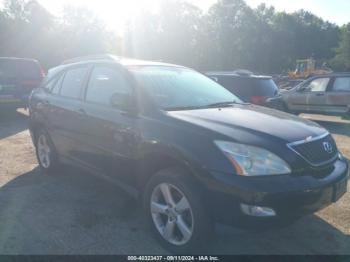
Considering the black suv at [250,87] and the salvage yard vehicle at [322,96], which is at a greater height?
the black suv at [250,87]

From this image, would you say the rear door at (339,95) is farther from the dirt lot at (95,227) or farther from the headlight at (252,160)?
the headlight at (252,160)

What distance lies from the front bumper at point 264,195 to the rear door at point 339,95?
9.39 metres

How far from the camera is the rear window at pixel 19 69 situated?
11.9m

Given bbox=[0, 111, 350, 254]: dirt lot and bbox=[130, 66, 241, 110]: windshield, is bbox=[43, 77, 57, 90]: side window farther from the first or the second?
bbox=[130, 66, 241, 110]: windshield

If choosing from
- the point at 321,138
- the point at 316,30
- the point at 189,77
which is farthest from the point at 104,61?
the point at 316,30

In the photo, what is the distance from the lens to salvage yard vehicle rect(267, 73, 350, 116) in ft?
39.1

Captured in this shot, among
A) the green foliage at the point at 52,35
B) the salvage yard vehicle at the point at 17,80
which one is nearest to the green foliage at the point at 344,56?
the green foliage at the point at 52,35

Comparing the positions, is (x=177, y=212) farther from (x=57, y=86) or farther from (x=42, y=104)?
(x=42, y=104)

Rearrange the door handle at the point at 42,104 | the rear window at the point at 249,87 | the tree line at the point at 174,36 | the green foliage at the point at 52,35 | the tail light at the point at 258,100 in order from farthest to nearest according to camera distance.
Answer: the tree line at the point at 174,36 < the green foliage at the point at 52,35 < the rear window at the point at 249,87 < the tail light at the point at 258,100 < the door handle at the point at 42,104

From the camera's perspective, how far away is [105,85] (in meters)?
4.64

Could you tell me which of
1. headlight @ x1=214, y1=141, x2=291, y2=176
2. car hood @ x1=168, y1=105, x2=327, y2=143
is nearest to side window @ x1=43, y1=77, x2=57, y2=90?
car hood @ x1=168, y1=105, x2=327, y2=143

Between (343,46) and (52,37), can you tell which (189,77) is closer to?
(52,37)

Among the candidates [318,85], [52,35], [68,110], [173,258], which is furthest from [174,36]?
[173,258]

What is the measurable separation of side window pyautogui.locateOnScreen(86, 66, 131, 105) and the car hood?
2.68ft
